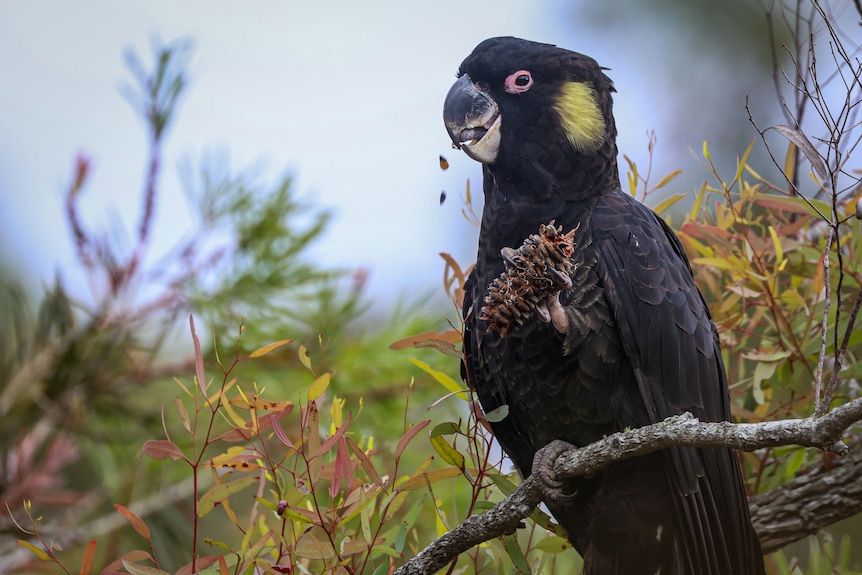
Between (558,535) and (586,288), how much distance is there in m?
0.51

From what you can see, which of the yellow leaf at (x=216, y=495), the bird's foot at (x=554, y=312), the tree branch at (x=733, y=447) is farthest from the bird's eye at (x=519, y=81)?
the yellow leaf at (x=216, y=495)

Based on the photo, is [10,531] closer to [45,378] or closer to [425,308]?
[45,378]

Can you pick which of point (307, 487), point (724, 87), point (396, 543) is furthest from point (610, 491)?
point (724, 87)

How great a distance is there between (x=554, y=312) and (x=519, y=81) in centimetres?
59

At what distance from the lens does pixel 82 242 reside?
165cm

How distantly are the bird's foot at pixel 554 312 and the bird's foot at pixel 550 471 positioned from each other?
0.24m

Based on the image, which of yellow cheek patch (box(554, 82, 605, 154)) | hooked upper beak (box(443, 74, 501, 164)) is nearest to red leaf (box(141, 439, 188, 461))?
hooked upper beak (box(443, 74, 501, 164))

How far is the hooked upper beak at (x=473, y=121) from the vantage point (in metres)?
1.79

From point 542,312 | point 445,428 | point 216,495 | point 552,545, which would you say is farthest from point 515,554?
point 216,495

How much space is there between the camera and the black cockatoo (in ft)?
5.11

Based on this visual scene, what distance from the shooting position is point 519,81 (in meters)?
1.80

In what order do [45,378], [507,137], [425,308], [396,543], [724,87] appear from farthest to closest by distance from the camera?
[724,87] → [425,308] → [507,137] → [45,378] → [396,543]

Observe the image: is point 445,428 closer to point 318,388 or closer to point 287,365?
point 318,388

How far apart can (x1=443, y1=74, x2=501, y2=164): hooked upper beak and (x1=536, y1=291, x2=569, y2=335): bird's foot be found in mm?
449
